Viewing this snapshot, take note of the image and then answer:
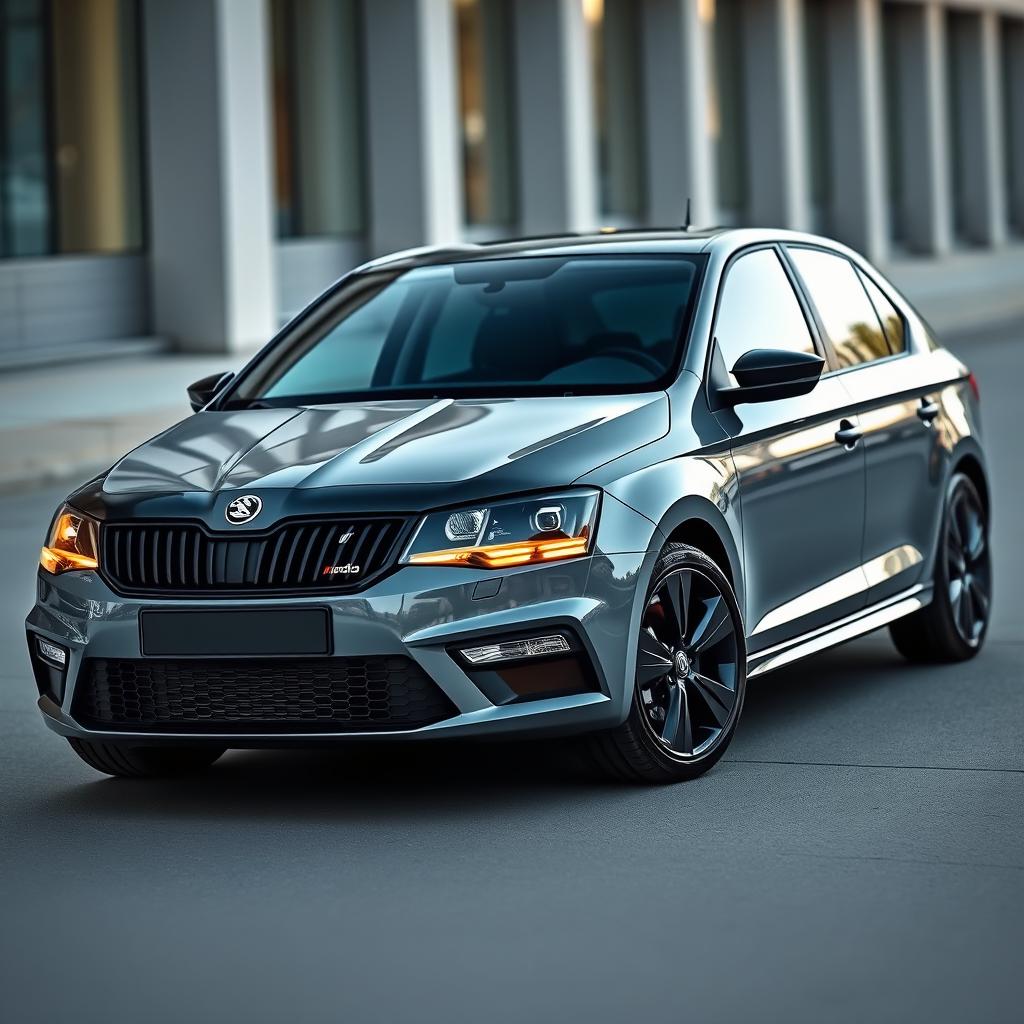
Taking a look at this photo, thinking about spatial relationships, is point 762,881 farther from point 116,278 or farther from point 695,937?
point 116,278

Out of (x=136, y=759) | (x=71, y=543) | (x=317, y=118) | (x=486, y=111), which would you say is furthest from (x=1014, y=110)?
(x=71, y=543)

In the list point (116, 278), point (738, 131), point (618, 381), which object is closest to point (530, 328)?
point (618, 381)

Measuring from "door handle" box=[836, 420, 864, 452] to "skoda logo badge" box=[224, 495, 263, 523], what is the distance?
2203mm

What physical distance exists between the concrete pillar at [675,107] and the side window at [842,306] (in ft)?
95.5

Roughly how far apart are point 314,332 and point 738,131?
35.5 meters

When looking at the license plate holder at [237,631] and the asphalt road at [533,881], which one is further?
the license plate holder at [237,631]

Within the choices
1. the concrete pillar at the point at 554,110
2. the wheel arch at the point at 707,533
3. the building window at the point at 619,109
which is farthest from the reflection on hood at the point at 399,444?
the building window at the point at 619,109

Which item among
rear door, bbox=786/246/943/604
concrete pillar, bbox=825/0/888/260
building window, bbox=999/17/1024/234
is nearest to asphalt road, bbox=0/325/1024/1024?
rear door, bbox=786/246/943/604

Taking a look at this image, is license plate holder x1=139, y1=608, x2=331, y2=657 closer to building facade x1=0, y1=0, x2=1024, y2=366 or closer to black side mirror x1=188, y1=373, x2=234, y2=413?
black side mirror x1=188, y1=373, x2=234, y2=413

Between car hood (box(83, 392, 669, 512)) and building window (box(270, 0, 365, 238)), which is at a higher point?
building window (box(270, 0, 365, 238))

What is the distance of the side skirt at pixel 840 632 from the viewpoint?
23.6 feet

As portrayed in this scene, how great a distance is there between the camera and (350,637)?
606cm

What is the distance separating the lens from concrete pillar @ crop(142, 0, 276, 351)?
2569 centimetres

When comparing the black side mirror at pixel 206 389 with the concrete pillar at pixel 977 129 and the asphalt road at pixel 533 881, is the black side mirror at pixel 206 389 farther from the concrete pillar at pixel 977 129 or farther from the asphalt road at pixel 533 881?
the concrete pillar at pixel 977 129
